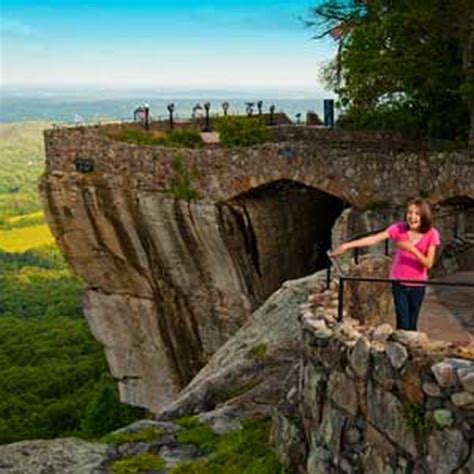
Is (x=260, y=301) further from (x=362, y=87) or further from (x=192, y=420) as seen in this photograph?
(x=192, y=420)

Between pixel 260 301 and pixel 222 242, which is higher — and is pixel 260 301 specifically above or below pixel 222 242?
below

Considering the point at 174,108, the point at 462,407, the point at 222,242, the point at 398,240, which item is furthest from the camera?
the point at 174,108

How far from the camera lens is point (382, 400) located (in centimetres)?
1013

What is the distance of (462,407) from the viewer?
8891 mm

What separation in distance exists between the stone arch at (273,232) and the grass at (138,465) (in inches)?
613

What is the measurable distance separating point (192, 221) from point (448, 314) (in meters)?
16.7

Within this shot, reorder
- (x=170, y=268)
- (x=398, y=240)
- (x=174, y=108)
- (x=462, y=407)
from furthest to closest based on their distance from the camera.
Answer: (x=174, y=108), (x=170, y=268), (x=398, y=240), (x=462, y=407)

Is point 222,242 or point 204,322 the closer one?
point 222,242

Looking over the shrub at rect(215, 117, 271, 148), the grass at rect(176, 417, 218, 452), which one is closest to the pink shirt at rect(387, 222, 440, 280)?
the grass at rect(176, 417, 218, 452)

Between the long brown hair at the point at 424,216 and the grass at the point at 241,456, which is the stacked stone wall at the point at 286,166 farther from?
the long brown hair at the point at 424,216

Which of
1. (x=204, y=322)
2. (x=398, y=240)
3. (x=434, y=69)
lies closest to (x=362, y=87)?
(x=434, y=69)

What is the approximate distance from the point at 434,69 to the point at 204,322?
12222 mm

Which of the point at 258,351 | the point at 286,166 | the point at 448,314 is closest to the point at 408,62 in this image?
the point at 286,166

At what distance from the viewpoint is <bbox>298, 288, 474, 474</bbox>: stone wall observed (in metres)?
9.04
